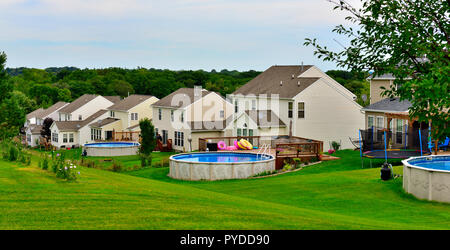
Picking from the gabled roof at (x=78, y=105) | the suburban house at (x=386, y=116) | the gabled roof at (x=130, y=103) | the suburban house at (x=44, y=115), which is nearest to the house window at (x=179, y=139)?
the gabled roof at (x=130, y=103)

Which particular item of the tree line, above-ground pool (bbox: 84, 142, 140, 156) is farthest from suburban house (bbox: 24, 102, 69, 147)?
above-ground pool (bbox: 84, 142, 140, 156)

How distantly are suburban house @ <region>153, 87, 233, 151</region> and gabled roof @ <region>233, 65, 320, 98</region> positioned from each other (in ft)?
10.2

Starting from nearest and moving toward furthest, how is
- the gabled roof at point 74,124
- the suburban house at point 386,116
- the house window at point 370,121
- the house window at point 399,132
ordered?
the suburban house at point 386,116 < the house window at point 399,132 < the house window at point 370,121 < the gabled roof at point 74,124

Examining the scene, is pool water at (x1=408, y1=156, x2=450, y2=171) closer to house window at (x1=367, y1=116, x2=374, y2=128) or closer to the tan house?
house window at (x1=367, y1=116, x2=374, y2=128)

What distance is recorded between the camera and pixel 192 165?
2647cm

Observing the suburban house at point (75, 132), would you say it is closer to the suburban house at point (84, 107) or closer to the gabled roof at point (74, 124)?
the gabled roof at point (74, 124)

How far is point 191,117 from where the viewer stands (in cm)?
5066

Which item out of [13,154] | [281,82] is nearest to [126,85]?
[281,82]

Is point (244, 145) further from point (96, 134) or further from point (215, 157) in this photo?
point (96, 134)

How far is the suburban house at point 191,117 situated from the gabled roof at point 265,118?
565 cm

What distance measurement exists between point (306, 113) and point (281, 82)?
5251mm

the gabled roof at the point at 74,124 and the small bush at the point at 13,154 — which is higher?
the gabled roof at the point at 74,124

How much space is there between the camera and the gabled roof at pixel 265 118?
4194 centimetres
